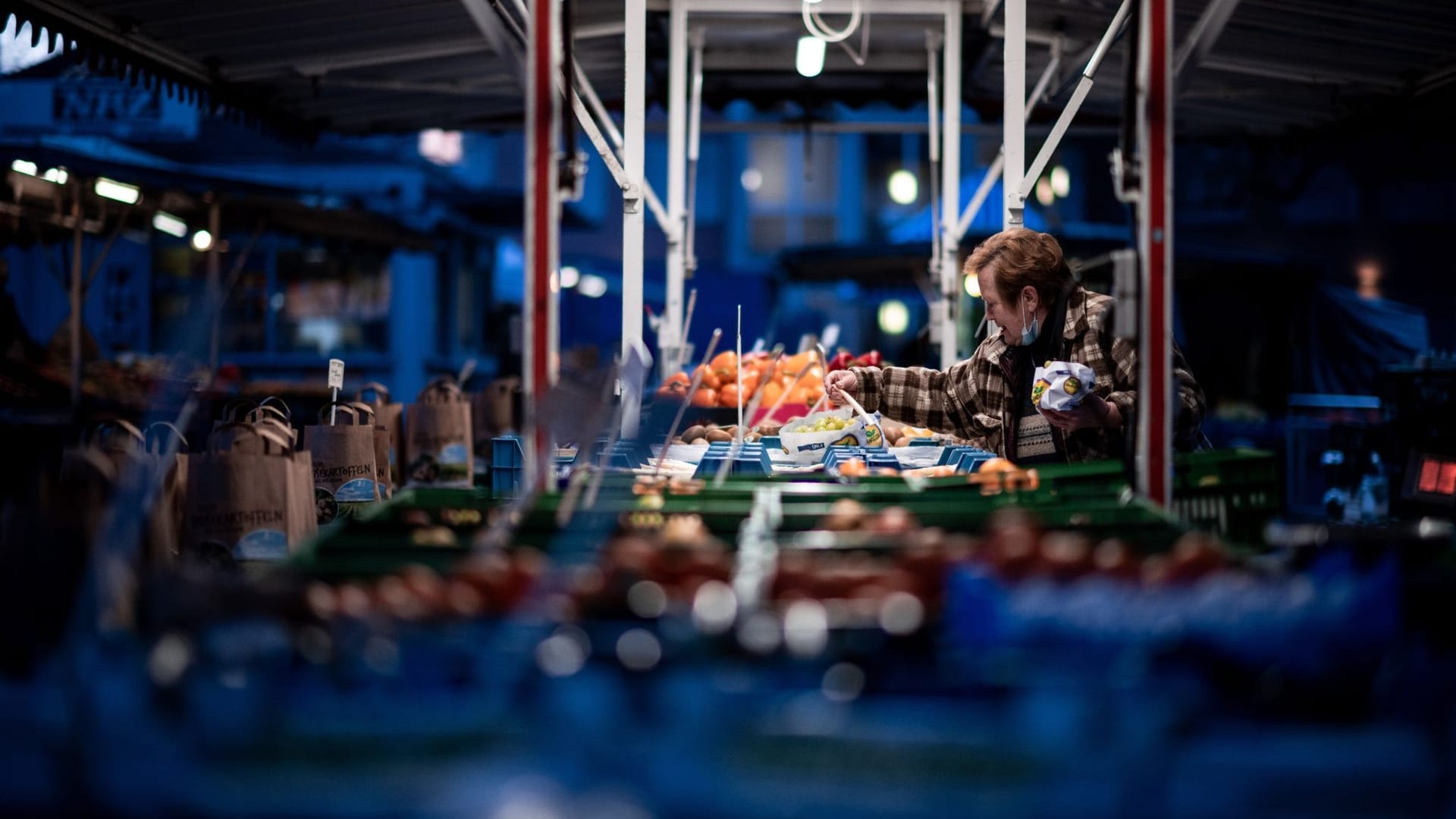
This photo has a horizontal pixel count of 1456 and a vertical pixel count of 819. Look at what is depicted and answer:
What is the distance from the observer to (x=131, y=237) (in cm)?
1552

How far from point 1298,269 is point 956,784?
14.6 meters

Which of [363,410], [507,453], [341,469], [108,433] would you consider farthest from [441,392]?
[108,433]

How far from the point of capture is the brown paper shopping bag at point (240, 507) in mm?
3693

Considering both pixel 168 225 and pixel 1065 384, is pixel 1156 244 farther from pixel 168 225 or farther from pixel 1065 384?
pixel 168 225

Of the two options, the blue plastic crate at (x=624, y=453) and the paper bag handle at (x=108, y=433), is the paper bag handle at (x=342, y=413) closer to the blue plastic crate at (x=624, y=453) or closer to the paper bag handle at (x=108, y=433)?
the paper bag handle at (x=108, y=433)

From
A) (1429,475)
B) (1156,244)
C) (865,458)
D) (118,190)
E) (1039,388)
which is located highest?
(118,190)

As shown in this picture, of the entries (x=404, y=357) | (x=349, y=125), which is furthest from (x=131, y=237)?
(x=349, y=125)

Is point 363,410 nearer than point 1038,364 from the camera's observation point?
No

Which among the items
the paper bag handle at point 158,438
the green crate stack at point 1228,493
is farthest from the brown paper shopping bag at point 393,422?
the green crate stack at point 1228,493

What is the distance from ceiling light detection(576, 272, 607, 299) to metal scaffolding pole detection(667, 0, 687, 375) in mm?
16196

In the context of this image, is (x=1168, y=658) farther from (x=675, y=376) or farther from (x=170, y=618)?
(x=675, y=376)

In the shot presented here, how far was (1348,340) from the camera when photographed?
46.6 ft

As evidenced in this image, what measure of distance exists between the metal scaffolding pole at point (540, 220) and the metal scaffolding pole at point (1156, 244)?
1.53 m

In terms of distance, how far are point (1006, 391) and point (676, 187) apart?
3.22 meters
